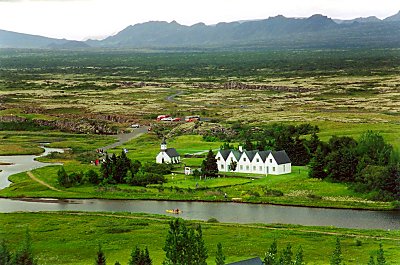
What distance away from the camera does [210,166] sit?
6203 centimetres

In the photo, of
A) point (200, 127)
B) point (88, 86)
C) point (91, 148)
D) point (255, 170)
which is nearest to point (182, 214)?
point (255, 170)

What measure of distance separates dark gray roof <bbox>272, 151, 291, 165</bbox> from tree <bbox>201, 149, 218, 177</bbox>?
528 centimetres

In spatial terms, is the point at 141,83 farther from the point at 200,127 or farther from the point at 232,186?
the point at 232,186

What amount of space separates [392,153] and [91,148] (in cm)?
3754

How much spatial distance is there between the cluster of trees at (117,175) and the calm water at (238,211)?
473 centimetres

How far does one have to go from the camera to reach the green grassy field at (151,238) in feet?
127

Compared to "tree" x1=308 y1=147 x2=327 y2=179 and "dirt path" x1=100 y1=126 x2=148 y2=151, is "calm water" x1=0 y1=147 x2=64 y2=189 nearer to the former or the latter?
"dirt path" x1=100 y1=126 x2=148 y2=151

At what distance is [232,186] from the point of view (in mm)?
57438

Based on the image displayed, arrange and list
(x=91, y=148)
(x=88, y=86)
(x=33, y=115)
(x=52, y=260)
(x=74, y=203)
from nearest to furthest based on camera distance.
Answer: (x=52, y=260) → (x=74, y=203) → (x=91, y=148) → (x=33, y=115) → (x=88, y=86)

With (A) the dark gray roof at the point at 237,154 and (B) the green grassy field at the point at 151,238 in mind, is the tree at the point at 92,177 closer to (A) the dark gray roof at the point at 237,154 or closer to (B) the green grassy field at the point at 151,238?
(B) the green grassy field at the point at 151,238

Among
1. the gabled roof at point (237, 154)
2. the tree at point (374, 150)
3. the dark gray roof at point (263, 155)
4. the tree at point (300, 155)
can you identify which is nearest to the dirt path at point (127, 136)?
the gabled roof at point (237, 154)

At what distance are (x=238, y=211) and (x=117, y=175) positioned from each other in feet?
50.9

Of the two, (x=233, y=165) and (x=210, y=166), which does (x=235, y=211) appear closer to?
(x=210, y=166)

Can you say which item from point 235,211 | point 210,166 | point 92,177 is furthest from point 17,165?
point 235,211
